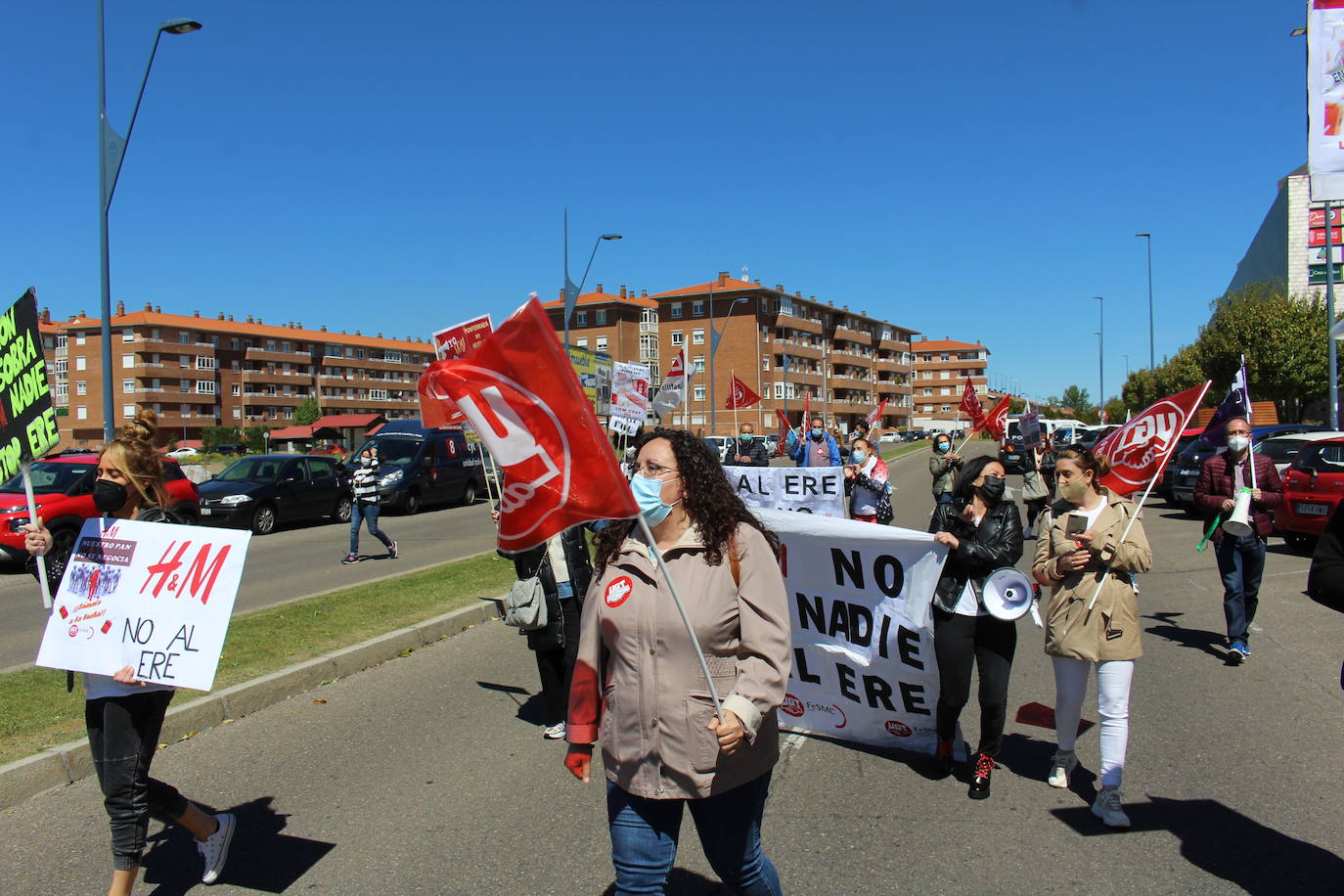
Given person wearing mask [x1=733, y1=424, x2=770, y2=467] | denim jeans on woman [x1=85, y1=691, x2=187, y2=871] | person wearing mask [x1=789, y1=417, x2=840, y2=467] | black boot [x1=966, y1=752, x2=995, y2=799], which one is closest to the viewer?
denim jeans on woman [x1=85, y1=691, x2=187, y2=871]

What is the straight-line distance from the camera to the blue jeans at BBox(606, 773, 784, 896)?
2.79 metres

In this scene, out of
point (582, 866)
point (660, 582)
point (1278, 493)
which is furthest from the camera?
point (1278, 493)

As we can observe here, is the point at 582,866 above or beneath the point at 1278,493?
beneath

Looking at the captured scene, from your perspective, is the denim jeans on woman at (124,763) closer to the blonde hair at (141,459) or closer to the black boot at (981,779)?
the blonde hair at (141,459)

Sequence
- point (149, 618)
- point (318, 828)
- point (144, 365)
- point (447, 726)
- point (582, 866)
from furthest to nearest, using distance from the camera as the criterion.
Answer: point (144, 365)
point (447, 726)
point (318, 828)
point (582, 866)
point (149, 618)

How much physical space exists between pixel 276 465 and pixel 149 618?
59.5ft

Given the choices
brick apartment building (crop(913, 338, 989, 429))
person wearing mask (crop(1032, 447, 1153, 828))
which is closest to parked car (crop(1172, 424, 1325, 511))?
person wearing mask (crop(1032, 447, 1153, 828))

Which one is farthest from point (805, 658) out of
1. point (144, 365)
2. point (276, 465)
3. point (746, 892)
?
point (144, 365)

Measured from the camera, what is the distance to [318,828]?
453 centimetres

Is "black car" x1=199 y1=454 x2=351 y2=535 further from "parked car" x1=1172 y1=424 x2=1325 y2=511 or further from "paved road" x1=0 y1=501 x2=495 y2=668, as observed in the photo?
"parked car" x1=1172 y1=424 x2=1325 y2=511

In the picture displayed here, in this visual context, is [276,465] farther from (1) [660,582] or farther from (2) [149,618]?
(1) [660,582]

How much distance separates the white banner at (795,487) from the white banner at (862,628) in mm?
5468

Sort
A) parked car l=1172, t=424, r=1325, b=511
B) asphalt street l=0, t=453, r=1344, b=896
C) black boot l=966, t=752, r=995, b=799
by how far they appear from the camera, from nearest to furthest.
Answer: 1. asphalt street l=0, t=453, r=1344, b=896
2. black boot l=966, t=752, r=995, b=799
3. parked car l=1172, t=424, r=1325, b=511

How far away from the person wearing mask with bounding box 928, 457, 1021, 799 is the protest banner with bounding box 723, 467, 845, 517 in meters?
6.04
